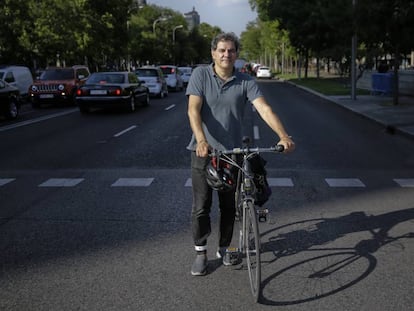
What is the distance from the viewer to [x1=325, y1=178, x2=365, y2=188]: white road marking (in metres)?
7.79

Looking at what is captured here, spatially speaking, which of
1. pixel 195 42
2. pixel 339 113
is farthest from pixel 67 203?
pixel 195 42

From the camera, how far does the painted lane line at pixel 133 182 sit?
789cm

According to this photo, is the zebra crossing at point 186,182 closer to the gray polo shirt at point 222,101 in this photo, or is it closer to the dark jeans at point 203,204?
the dark jeans at point 203,204

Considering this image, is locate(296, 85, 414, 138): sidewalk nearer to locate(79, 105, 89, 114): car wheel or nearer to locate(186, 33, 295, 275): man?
locate(186, 33, 295, 275): man

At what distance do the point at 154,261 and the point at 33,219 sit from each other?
6.73ft

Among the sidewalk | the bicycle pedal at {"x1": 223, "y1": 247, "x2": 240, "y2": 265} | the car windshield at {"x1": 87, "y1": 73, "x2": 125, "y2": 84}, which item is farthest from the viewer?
the car windshield at {"x1": 87, "y1": 73, "x2": 125, "y2": 84}

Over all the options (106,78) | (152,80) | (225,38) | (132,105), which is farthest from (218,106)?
(152,80)

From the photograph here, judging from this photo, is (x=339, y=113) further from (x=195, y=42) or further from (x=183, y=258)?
(x=195, y=42)

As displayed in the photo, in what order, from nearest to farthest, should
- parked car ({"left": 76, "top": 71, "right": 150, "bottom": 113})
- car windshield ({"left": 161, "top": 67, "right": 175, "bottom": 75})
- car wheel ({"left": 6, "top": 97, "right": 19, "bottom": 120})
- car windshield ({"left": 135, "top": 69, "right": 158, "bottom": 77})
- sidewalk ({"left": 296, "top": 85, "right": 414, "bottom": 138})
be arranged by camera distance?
sidewalk ({"left": 296, "top": 85, "right": 414, "bottom": 138})
car wheel ({"left": 6, "top": 97, "right": 19, "bottom": 120})
parked car ({"left": 76, "top": 71, "right": 150, "bottom": 113})
car windshield ({"left": 135, "top": 69, "right": 158, "bottom": 77})
car windshield ({"left": 161, "top": 67, "right": 175, "bottom": 75})

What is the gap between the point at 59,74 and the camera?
80.2 ft

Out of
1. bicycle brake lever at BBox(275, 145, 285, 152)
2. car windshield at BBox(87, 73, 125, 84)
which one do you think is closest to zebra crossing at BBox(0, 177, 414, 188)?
bicycle brake lever at BBox(275, 145, 285, 152)

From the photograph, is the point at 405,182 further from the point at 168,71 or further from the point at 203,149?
the point at 168,71

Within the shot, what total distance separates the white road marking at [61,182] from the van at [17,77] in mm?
17330

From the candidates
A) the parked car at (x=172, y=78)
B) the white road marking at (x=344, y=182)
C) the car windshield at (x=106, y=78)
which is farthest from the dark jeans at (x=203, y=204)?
the parked car at (x=172, y=78)
